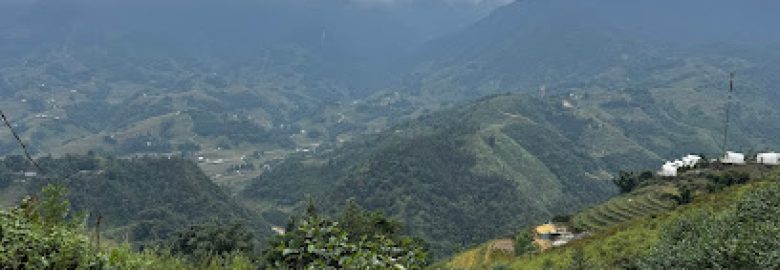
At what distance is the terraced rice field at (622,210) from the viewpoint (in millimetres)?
50344

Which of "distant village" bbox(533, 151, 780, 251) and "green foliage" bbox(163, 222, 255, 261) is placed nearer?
"green foliage" bbox(163, 222, 255, 261)

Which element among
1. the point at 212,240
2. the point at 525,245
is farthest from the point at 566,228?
the point at 212,240

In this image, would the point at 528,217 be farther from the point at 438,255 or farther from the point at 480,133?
the point at 480,133

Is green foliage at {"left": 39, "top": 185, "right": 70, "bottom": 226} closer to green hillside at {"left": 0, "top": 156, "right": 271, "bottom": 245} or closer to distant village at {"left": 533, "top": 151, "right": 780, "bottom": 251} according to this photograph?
distant village at {"left": 533, "top": 151, "right": 780, "bottom": 251}

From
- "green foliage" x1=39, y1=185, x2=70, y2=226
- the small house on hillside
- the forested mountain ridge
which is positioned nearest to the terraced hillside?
the small house on hillside

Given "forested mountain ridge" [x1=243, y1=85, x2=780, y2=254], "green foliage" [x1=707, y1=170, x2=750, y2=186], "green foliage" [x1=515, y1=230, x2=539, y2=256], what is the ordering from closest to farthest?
"green foliage" [x1=707, y1=170, x2=750, y2=186]
"green foliage" [x1=515, y1=230, x2=539, y2=256]
"forested mountain ridge" [x1=243, y1=85, x2=780, y2=254]

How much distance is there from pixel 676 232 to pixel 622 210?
2759cm

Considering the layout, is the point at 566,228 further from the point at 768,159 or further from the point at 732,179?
the point at 768,159

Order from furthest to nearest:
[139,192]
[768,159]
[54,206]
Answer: [139,192] → [768,159] → [54,206]

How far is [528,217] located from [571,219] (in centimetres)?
4656

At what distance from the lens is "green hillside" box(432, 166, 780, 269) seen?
1964 cm

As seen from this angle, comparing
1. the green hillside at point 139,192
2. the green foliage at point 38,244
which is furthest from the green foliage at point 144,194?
the green foliage at point 38,244

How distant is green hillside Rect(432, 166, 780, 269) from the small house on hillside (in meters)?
1.61

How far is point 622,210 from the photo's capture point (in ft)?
176
